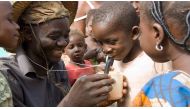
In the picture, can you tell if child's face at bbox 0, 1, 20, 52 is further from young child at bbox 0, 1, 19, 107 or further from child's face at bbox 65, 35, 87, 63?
child's face at bbox 65, 35, 87, 63

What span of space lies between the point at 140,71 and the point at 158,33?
1.85 feet

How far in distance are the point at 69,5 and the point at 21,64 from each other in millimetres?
439

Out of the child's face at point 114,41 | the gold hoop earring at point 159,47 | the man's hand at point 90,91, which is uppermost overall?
the gold hoop earring at point 159,47

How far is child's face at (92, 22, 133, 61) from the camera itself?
71.6 inches

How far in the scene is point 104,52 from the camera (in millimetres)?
1857

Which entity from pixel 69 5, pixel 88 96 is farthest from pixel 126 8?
pixel 88 96

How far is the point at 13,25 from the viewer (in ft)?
5.14

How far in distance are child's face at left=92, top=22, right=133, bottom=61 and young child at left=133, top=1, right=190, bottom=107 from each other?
1.75 ft

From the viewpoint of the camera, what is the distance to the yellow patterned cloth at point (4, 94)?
1.42 meters

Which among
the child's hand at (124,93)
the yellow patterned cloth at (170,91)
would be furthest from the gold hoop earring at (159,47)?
the child's hand at (124,93)

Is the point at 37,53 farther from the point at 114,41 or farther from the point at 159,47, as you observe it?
the point at 159,47

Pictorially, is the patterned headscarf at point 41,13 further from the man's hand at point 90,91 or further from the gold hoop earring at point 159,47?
the gold hoop earring at point 159,47

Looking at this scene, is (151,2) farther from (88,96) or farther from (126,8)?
(126,8)

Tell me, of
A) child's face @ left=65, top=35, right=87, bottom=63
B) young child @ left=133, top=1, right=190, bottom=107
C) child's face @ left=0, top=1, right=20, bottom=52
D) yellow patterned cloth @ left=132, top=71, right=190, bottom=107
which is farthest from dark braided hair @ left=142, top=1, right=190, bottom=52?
child's face @ left=65, top=35, right=87, bottom=63
